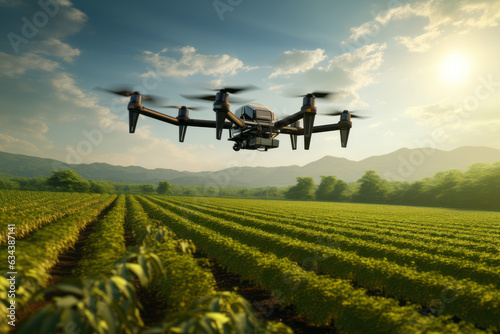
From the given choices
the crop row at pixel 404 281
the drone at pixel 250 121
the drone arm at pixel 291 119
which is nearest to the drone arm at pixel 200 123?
the drone at pixel 250 121

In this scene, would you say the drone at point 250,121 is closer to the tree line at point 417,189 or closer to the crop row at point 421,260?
the crop row at point 421,260

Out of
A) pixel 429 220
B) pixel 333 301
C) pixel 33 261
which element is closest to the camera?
pixel 33 261

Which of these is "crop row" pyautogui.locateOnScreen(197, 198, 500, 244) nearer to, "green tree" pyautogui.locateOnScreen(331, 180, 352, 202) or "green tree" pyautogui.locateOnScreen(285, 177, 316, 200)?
"green tree" pyautogui.locateOnScreen(331, 180, 352, 202)

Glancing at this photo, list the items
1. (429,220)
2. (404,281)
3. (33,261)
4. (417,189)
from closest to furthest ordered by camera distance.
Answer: (33,261), (404,281), (429,220), (417,189)

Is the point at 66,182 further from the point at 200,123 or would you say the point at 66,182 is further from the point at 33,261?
the point at 33,261

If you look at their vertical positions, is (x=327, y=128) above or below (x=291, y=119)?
above

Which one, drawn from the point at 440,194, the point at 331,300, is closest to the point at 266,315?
the point at 331,300

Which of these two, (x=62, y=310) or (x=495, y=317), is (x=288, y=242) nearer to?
(x=495, y=317)

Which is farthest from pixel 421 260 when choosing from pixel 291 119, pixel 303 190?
pixel 303 190
